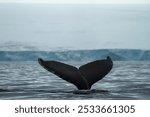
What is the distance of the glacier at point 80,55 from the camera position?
264 inches

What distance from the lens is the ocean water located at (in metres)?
6.68

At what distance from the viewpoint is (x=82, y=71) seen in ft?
22.1

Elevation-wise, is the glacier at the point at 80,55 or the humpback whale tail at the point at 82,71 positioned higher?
the glacier at the point at 80,55

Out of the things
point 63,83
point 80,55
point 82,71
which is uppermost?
point 80,55

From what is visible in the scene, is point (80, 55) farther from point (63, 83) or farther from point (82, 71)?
point (63, 83)

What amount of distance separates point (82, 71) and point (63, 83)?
259 mm

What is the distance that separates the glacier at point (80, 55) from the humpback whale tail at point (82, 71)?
0.06m

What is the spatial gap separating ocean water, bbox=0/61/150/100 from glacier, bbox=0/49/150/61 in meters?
0.06

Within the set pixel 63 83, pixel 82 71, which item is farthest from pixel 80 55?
pixel 63 83

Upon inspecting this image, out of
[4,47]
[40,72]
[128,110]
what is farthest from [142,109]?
[4,47]

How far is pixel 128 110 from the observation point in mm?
6520

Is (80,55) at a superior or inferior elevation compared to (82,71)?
superior

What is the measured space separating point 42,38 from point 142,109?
1394 mm

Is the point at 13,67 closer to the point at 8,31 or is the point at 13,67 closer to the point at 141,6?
the point at 8,31
